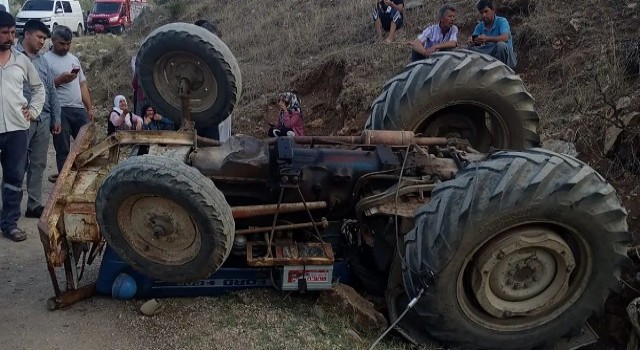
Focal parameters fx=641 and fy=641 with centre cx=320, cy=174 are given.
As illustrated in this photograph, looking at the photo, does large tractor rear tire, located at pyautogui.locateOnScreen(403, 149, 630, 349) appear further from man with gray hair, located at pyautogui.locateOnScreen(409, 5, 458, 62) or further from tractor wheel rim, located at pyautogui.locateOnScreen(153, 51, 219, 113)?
man with gray hair, located at pyautogui.locateOnScreen(409, 5, 458, 62)

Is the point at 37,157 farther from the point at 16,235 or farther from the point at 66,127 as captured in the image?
the point at 16,235

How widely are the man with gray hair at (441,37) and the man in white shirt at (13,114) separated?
4324mm

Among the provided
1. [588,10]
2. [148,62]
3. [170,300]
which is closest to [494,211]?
[170,300]

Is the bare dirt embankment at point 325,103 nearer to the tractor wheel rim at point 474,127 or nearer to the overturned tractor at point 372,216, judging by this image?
the overturned tractor at point 372,216

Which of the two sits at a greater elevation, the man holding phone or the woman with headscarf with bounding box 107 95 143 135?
the man holding phone

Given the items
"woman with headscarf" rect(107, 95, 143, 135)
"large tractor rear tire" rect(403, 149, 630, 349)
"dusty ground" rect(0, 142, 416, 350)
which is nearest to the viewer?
"large tractor rear tire" rect(403, 149, 630, 349)

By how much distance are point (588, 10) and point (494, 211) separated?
19.1 ft

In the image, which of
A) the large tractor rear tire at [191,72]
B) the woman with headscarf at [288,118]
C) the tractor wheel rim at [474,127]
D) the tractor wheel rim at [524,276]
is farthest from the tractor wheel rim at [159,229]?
the woman with headscarf at [288,118]

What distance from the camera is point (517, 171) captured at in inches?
143

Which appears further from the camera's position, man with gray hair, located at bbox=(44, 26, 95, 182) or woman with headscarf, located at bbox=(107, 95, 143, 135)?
woman with headscarf, located at bbox=(107, 95, 143, 135)

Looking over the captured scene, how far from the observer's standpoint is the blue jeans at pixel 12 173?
5.67 meters

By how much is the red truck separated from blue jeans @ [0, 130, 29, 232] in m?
22.4

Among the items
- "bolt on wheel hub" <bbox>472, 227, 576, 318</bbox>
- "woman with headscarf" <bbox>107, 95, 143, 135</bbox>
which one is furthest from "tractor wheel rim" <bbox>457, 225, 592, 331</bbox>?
"woman with headscarf" <bbox>107, 95, 143, 135</bbox>

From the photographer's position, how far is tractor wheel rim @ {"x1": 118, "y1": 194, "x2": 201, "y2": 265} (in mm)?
3664
